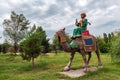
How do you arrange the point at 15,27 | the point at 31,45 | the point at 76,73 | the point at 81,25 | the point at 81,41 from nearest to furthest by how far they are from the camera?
1. the point at 76,73
2. the point at 81,41
3. the point at 81,25
4. the point at 31,45
5. the point at 15,27

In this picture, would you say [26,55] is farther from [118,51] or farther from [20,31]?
[20,31]

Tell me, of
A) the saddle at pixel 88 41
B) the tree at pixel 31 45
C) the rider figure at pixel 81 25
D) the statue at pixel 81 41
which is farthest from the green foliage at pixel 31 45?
the saddle at pixel 88 41

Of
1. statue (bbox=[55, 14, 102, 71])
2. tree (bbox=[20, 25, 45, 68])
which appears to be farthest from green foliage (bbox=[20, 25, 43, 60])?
statue (bbox=[55, 14, 102, 71])

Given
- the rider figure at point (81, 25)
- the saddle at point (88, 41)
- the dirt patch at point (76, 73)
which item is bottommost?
the dirt patch at point (76, 73)

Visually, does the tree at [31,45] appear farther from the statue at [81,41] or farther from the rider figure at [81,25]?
the rider figure at [81,25]

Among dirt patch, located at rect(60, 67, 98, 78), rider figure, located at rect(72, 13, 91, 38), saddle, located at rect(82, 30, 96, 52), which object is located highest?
rider figure, located at rect(72, 13, 91, 38)

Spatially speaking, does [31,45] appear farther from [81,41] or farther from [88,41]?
[88,41]

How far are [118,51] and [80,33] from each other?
554cm

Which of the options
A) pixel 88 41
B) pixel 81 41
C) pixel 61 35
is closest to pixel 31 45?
pixel 61 35

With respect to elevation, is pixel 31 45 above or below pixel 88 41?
above


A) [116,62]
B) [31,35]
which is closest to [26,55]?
[31,35]

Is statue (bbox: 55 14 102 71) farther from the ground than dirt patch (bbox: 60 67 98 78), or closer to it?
farther from the ground

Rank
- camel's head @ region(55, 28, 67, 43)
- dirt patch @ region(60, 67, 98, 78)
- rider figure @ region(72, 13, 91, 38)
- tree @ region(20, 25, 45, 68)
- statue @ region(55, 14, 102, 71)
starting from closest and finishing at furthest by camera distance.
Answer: dirt patch @ region(60, 67, 98, 78), camel's head @ region(55, 28, 67, 43), statue @ region(55, 14, 102, 71), rider figure @ region(72, 13, 91, 38), tree @ region(20, 25, 45, 68)

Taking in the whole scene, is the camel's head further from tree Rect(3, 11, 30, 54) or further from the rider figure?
tree Rect(3, 11, 30, 54)
